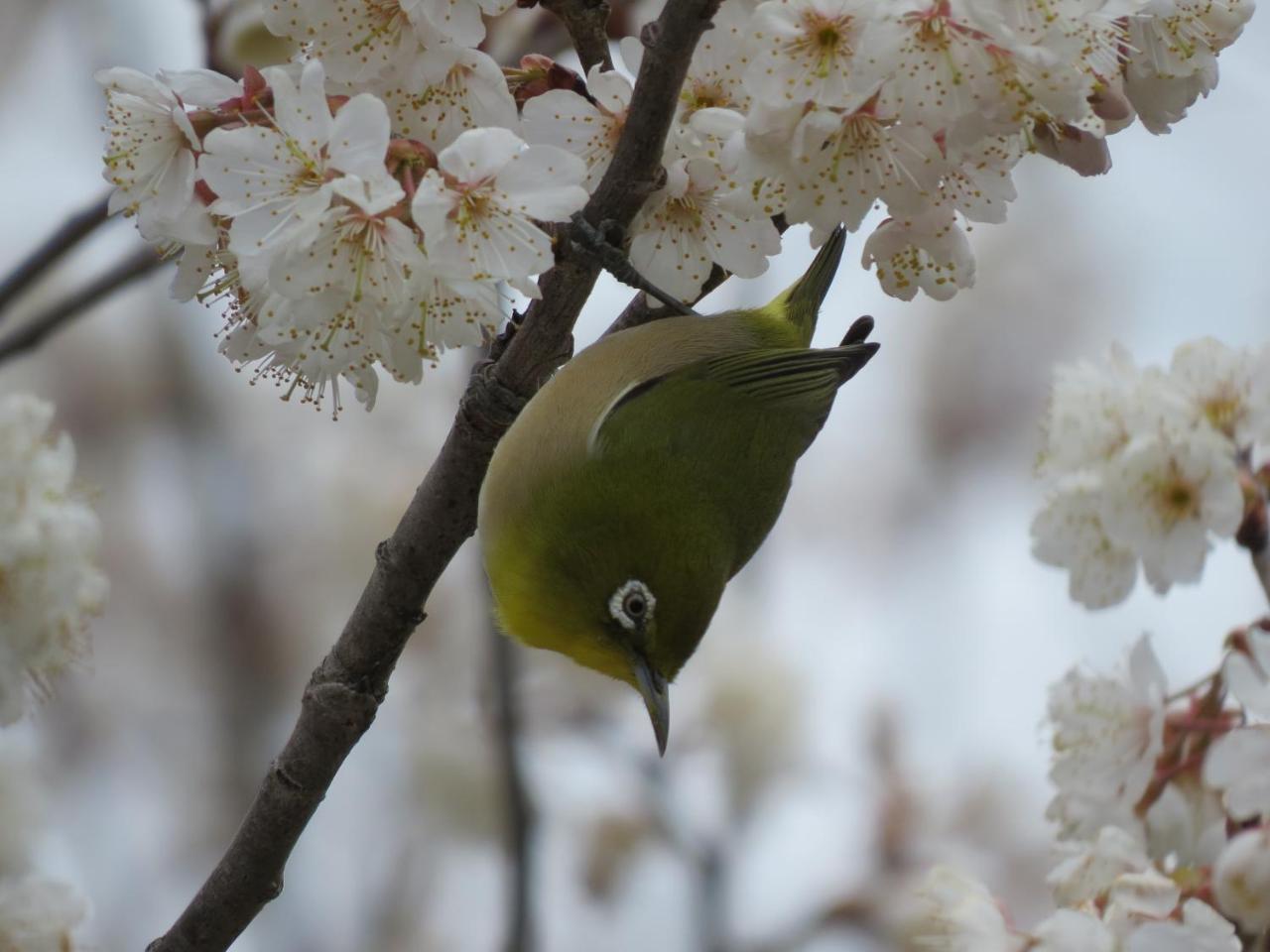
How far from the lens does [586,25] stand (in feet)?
8.83

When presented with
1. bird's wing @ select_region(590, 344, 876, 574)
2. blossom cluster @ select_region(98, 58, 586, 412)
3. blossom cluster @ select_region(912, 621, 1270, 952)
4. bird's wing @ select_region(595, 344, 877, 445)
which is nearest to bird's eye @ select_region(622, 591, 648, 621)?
bird's wing @ select_region(590, 344, 876, 574)

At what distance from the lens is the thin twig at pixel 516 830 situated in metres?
3.90

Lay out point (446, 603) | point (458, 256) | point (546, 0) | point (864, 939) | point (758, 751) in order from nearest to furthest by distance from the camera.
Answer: point (458, 256) → point (546, 0) → point (864, 939) → point (758, 751) → point (446, 603)

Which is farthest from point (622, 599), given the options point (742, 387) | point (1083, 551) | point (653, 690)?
point (1083, 551)

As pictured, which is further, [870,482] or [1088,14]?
[870,482]

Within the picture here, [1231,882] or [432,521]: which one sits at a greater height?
[432,521]

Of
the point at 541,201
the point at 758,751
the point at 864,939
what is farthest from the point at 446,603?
the point at 541,201

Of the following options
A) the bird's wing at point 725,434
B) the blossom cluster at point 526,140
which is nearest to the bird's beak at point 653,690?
the bird's wing at point 725,434

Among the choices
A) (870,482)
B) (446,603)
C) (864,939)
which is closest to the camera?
(864,939)

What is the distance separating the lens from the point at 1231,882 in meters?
2.46

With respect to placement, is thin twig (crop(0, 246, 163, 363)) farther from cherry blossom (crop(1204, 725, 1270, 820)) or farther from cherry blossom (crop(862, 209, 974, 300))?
cherry blossom (crop(1204, 725, 1270, 820))

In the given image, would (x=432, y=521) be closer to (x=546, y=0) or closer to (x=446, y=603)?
(x=546, y=0)

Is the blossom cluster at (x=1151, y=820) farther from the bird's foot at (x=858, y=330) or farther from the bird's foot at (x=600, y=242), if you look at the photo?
the bird's foot at (x=858, y=330)

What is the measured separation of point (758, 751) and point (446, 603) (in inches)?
72.2
